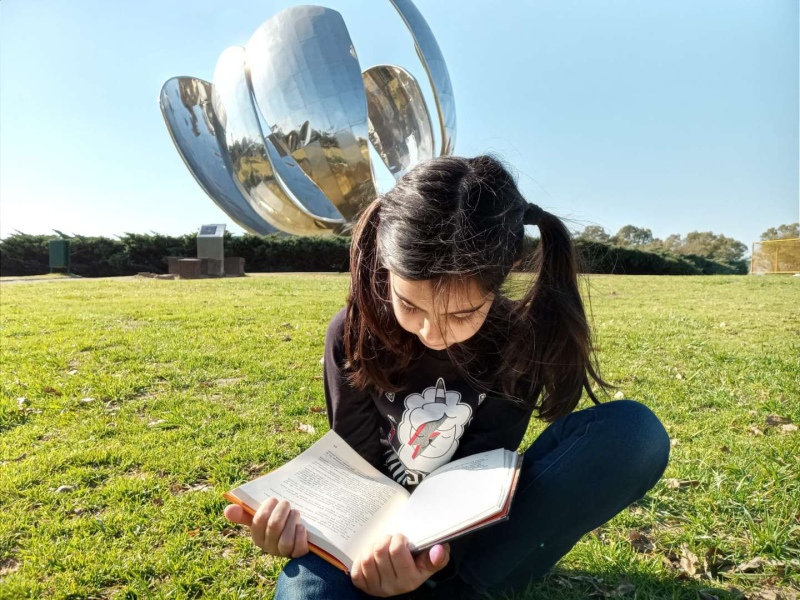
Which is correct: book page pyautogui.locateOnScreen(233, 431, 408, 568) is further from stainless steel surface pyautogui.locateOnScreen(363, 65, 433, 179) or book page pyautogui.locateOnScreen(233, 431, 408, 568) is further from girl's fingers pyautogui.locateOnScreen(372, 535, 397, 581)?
stainless steel surface pyautogui.locateOnScreen(363, 65, 433, 179)

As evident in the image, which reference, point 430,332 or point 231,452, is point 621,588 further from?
point 231,452

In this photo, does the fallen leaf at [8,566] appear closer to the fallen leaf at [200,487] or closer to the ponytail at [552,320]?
the fallen leaf at [200,487]

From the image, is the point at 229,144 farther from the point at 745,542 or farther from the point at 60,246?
the point at 745,542

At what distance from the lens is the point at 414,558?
1.26 meters

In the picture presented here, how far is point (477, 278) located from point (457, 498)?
21.9 inches

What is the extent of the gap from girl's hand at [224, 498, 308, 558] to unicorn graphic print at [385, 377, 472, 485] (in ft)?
1.62

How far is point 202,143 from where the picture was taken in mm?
21000

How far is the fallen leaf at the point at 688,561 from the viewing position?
1743 mm

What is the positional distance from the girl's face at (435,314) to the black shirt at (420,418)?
0.30 m

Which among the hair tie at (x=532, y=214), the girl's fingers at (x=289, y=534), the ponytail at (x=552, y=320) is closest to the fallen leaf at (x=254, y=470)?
the girl's fingers at (x=289, y=534)

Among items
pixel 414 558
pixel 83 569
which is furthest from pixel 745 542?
pixel 83 569

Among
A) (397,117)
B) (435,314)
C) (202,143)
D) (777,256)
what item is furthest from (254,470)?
(397,117)

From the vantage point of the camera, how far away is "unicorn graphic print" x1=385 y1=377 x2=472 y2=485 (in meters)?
1.72

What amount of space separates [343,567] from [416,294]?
687mm
